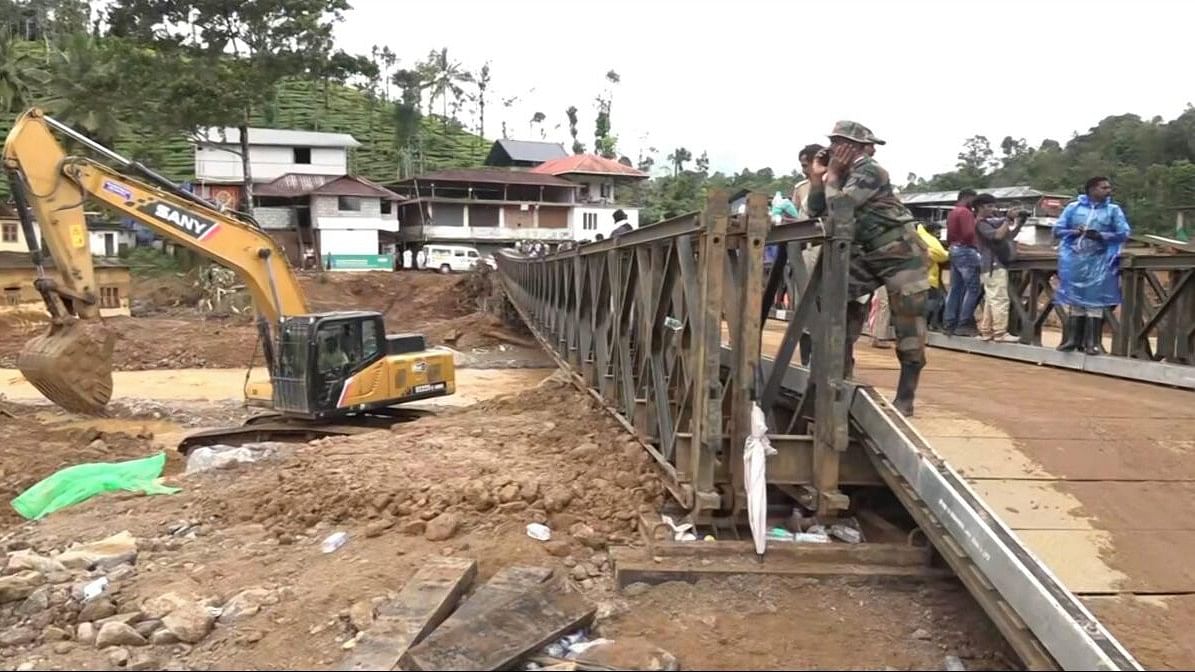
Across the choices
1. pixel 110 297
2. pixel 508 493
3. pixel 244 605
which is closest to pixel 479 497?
pixel 508 493

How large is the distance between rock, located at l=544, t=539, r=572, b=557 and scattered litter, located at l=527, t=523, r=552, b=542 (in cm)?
13

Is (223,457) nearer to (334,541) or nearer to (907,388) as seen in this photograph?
(334,541)

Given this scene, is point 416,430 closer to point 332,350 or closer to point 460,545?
point 332,350

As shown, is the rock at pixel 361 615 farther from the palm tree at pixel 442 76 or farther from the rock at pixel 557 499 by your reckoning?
the palm tree at pixel 442 76

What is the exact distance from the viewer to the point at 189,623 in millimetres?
4832

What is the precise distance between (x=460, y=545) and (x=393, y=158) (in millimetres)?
71247

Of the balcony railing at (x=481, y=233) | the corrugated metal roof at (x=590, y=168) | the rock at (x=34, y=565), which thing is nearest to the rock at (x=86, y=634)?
the rock at (x=34, y=565)

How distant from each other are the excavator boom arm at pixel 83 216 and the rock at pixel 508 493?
7887 mm

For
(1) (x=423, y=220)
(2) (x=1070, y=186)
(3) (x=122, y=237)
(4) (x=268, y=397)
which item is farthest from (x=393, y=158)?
(4) (x=268, y=397)

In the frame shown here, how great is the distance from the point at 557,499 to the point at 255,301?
8.73 metres

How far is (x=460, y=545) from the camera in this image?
564 centimetres

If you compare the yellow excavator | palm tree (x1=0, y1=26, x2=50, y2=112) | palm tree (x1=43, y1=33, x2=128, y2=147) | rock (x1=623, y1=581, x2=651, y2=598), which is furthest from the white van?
rock (x1=623, y1=581, x2=651, y2=598)

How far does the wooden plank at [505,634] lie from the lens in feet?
13.1

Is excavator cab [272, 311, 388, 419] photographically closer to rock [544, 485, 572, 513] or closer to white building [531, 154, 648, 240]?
rock [544, 485, 572, 513]
